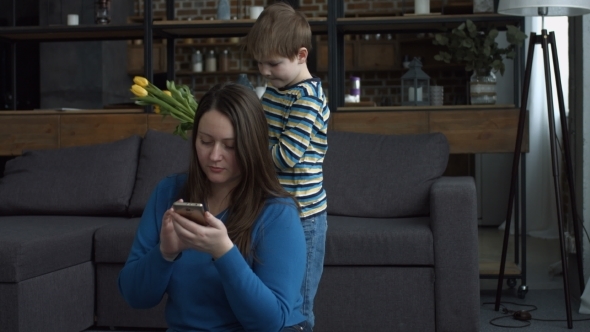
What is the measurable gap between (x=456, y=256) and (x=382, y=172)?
2.13ft

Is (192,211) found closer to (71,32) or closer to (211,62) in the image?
(71,32)

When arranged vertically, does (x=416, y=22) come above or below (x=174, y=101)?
above

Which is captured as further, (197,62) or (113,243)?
(197,62)

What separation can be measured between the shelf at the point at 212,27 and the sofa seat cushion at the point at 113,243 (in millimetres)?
1427

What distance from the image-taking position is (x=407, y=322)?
121 inches

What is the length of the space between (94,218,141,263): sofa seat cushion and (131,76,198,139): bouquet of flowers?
0.93 m

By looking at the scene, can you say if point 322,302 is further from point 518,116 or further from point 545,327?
point 518,116

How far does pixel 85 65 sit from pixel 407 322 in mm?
5143

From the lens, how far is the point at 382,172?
357 cm

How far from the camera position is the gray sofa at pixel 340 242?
291cm

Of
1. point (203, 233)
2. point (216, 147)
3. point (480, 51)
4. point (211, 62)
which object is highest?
point (211, 62)

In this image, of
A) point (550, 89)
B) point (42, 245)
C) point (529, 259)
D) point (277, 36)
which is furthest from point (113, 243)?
point (529, 259)

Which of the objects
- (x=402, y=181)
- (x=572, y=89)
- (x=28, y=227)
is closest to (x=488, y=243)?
(x=572, y=89)

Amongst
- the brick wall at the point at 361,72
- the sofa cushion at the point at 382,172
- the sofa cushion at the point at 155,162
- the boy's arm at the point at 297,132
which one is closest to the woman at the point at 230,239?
the boy's arm at the point at 297,132
